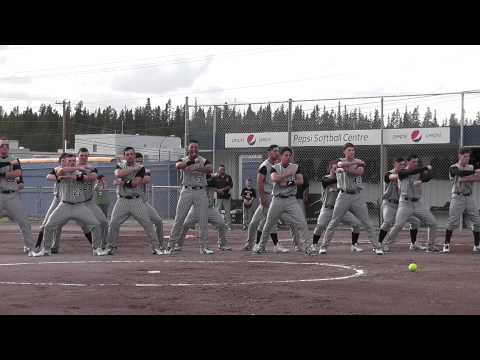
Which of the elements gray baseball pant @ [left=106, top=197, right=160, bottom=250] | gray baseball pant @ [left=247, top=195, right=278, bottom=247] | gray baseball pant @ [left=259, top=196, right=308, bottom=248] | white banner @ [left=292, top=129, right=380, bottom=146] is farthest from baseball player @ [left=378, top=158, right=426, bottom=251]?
white banner @ [left=292, top=129, right=380, bottom=146]

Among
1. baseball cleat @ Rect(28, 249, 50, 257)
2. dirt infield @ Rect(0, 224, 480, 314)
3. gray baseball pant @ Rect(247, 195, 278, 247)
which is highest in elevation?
gray baseball pant @ Rect(247, 195, 278, 247)

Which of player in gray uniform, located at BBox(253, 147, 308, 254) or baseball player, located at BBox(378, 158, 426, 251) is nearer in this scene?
player in gray uniform, located at BBox(253, 147, 308, 254)

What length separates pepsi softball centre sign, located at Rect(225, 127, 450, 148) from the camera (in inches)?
1042

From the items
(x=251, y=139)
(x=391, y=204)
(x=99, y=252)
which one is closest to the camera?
(x=99, y=252)

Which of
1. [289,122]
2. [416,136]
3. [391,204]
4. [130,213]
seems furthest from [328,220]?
[416,136]

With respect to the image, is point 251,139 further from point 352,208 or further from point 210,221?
point 352,208

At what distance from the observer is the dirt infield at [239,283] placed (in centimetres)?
884

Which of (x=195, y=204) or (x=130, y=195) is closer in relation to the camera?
(x=130, y=195)

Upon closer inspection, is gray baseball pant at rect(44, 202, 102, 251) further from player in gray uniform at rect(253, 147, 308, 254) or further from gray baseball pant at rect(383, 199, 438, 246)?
gray baseball pant at rect(383, 199, 438, 246)

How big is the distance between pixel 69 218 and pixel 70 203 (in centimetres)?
31

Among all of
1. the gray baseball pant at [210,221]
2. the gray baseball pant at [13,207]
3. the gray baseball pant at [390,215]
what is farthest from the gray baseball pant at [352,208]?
the gray baseball pant at [13,207]

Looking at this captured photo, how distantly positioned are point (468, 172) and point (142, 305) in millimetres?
10180

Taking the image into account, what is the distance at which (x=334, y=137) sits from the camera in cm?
2866

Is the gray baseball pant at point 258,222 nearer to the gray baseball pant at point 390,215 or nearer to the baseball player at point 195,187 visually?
the baseball player at point 195,187
